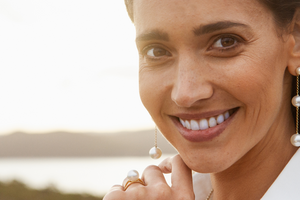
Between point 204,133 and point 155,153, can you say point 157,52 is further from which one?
point 155,153

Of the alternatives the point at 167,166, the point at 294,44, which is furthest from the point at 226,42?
the point at 167,166

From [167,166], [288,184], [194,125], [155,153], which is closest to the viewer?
[288,184]

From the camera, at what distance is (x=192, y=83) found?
1538 mm

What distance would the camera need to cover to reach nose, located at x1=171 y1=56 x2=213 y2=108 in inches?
60.7

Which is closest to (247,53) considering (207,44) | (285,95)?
(207,44)

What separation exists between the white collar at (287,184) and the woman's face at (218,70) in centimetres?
21

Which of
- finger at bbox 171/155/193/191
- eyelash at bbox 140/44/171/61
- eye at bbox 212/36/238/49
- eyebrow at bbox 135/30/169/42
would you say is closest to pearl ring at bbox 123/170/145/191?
finger at bbox 171/155/193/191

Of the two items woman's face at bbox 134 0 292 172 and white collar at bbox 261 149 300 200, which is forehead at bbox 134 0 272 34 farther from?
white collar at bbox 261 149 300 200

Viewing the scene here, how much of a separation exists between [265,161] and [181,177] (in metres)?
0.50

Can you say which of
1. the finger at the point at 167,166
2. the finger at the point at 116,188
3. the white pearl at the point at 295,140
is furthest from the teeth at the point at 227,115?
the finger at the point at 116,188

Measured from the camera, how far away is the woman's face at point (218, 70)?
5.00 feet

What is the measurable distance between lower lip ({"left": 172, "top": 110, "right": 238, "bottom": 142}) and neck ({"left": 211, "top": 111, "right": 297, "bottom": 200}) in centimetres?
31

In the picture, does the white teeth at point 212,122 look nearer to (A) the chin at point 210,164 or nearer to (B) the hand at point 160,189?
(A) the chin at point 210,164

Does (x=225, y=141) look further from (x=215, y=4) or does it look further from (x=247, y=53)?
(x=215, y=4)
